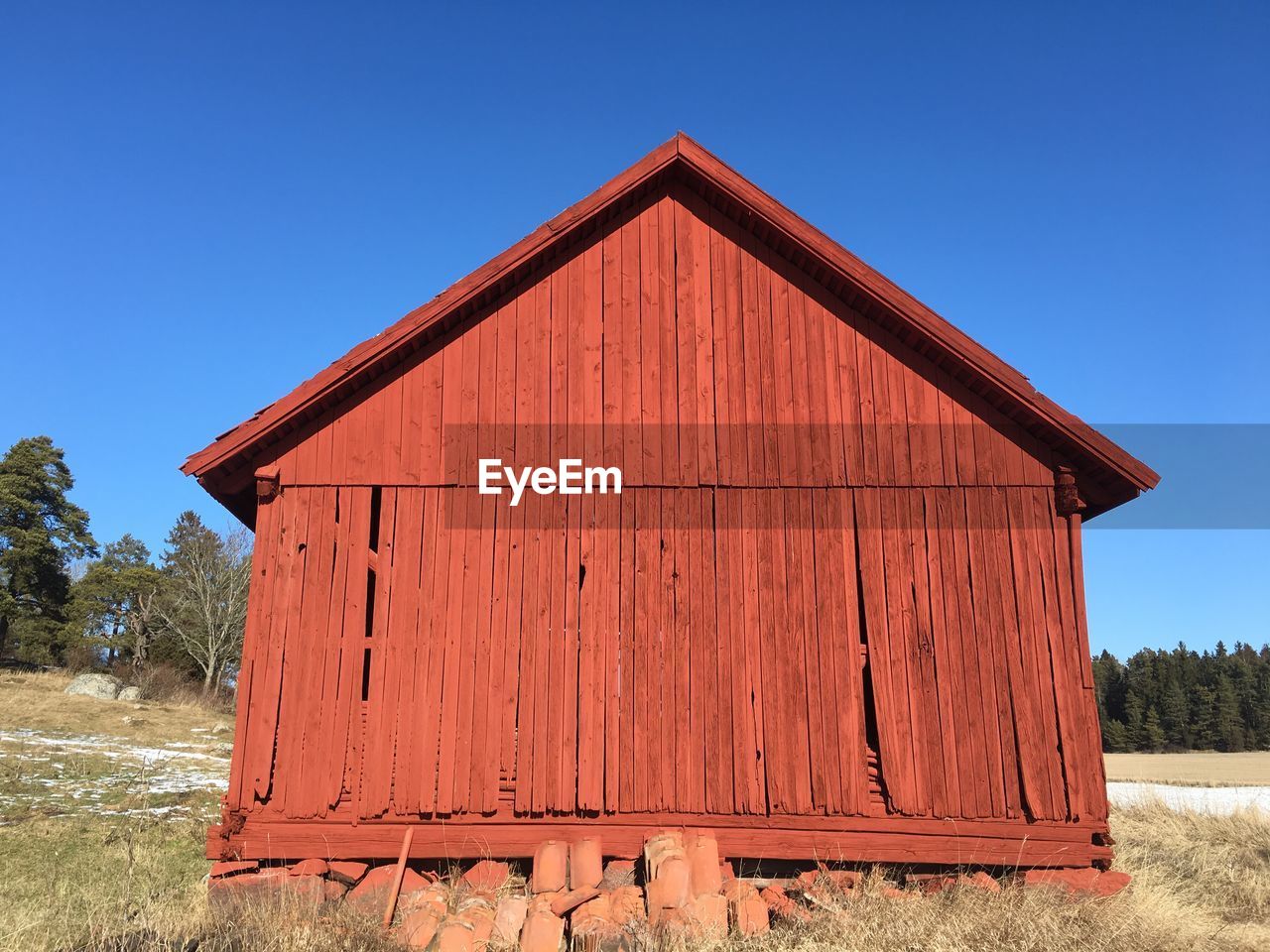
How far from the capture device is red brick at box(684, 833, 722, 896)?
26.7 ft

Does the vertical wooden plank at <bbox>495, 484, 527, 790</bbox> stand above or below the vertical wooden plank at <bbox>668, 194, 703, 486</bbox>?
below

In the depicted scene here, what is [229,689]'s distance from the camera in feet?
149

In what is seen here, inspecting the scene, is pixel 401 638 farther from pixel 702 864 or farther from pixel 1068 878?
pixel 1068 878

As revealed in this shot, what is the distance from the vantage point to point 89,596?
47188mm

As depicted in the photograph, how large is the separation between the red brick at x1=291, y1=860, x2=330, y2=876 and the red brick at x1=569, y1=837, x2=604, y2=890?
2.42 meters

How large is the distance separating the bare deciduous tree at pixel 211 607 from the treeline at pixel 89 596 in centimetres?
6

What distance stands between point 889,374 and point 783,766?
4.44m

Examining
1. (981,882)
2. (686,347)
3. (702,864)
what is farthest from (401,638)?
(981,882)

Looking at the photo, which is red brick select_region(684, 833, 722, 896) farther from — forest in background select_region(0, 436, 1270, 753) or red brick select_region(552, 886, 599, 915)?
forest in background select_region(0, 436, 1270, 753)

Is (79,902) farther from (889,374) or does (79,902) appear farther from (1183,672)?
(1183,672)

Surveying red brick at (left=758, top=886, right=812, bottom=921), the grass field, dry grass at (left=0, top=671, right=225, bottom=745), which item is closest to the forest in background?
dry grass at (left=0, top=671, right=225, bottom=745)

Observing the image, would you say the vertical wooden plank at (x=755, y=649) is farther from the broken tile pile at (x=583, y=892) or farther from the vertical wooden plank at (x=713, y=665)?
the broken tile pile at (x=583, y=892)

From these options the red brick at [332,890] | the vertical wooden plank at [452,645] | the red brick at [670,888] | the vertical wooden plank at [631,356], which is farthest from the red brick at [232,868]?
the vertical wooden plank at [631,356]

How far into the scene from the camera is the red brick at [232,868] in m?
8.39
